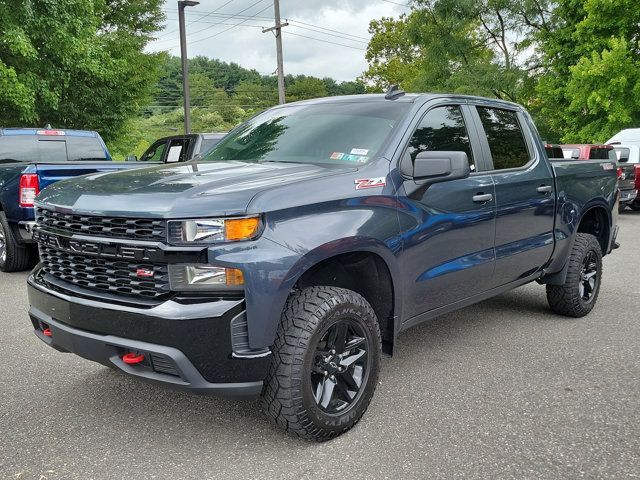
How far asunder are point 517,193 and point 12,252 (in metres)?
6.03

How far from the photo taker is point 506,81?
29781 millimetres

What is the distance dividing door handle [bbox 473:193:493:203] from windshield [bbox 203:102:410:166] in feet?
2.49

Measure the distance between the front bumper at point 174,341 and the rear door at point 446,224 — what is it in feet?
3.91

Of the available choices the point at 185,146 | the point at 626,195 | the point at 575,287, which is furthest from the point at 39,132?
the point at 626,195

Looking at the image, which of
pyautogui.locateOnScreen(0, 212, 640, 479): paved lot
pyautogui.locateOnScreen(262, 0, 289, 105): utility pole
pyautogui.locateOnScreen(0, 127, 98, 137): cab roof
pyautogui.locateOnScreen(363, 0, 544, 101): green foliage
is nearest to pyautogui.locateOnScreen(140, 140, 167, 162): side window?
pyautogui.locateOnScreen(0, 127, 98, 137): cab roof

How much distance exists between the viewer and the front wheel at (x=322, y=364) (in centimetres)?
288

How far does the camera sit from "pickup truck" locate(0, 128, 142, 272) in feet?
22.4

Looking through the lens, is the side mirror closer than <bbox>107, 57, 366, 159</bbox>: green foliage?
Yes

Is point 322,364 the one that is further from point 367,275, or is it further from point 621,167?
point 621,167

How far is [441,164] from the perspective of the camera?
11.1ft

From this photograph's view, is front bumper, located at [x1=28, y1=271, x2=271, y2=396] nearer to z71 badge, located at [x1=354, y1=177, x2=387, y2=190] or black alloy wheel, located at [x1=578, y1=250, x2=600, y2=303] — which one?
z71 badge, located at [x1=354, y1=177, x2=387, y2=190]

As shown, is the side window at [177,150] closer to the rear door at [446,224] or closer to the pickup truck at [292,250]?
the pickup truck at [292,250]

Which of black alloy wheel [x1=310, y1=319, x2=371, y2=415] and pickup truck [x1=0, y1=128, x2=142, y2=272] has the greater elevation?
pickup truck [x1=0, y1=128, x2=142, y2=272]

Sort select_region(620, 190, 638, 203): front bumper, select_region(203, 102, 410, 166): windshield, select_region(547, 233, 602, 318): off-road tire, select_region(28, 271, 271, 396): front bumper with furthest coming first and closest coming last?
select_region(620, 190, 638, 203): front bumper → select_region(547, 233, 602, 318): off-road tire → select_region(203, 102, 410, 166): windshield → select_region(28, 271, 271, 396): front bumper
